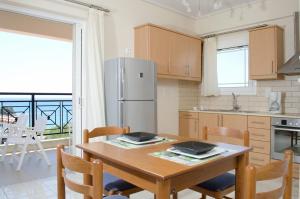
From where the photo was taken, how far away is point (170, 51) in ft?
12.8

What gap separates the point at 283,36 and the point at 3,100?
522cm

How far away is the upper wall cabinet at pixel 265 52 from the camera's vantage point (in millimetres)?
3551

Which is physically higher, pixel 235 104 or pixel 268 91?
pixel 268 91

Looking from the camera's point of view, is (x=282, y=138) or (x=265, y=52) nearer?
(x=282, y=138)

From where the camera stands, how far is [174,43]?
398cm

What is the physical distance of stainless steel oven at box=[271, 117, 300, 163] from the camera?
3.17m

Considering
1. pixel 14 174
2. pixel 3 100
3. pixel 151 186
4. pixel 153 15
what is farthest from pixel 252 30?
pixel 3 100

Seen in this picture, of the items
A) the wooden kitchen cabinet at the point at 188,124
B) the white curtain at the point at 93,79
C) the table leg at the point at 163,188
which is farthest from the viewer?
the wooden kitchen cabinet at the point at 188,124

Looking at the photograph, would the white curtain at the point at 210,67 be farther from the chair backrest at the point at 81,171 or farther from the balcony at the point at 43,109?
the chair backrest at the point at 81,171

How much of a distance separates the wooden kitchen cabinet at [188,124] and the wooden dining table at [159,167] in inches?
102

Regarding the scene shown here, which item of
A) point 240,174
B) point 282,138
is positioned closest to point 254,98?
point 282,138

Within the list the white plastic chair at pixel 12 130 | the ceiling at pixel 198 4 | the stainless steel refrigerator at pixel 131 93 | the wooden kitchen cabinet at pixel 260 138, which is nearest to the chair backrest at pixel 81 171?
the stainless steel refrigerator at pixel 131 93

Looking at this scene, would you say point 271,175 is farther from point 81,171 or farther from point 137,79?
point 137,79

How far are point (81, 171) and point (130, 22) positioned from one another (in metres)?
3.02
